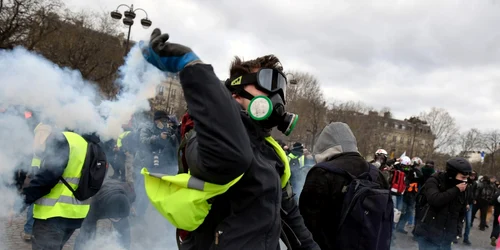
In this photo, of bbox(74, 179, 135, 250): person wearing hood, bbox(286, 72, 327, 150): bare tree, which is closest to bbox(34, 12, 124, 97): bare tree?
bbox(74, 179, 135, 250): person wearing hood

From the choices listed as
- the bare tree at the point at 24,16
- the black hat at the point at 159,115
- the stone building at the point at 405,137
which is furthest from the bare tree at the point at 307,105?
the black hat at the point at 159,115

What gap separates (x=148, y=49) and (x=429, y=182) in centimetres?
421

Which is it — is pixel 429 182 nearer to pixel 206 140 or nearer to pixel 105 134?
pixel 105 134

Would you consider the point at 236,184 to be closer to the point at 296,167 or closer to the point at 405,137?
the point at 296,167

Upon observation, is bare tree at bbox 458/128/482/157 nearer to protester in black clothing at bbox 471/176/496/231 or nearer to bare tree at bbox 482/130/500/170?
bare tree at bbox 482/130/500/170

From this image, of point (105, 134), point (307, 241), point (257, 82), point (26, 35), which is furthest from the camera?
point (26, 35)

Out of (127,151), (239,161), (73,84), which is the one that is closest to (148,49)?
(239,161)

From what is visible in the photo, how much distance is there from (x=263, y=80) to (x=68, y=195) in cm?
219

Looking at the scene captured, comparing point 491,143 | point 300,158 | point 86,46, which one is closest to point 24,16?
point 86,46

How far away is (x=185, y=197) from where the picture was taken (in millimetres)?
1468

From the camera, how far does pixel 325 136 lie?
3.15 meters

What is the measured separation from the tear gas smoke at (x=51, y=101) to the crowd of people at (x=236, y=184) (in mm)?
95

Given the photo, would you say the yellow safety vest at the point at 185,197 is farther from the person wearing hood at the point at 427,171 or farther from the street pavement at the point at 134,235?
the person wearing hood at the point at 427,171

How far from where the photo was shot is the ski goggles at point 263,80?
1756 mm
